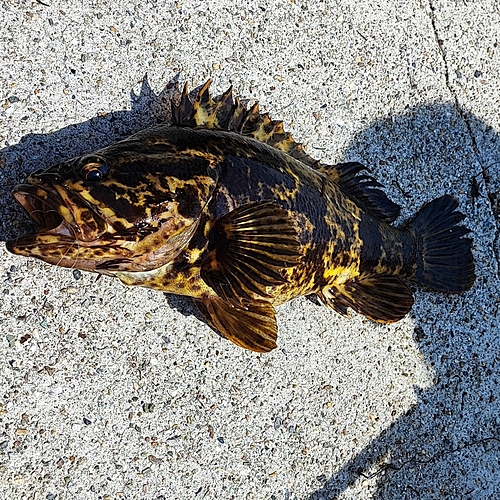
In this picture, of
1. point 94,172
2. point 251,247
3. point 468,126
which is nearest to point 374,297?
point 251,247

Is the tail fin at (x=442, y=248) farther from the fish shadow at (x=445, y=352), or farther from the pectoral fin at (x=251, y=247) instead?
the pectoral fin at (x=251, y=247)

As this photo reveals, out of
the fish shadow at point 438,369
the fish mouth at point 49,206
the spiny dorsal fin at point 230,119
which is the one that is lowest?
the fish shadow at point 438,369

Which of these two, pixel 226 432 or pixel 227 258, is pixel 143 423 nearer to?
pixel 226 432

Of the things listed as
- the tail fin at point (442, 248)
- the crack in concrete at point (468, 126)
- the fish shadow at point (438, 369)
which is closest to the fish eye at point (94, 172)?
the fish shadow at point (438, 369)

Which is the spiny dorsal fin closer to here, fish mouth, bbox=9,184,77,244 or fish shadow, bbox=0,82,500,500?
fish shadow, bbox=0,82,500,500

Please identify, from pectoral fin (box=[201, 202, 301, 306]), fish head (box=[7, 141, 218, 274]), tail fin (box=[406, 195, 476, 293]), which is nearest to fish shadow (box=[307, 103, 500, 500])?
tail fin (box=[406, 195, 476, 293])

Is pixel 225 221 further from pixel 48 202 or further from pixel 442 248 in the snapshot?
pixel 442 248

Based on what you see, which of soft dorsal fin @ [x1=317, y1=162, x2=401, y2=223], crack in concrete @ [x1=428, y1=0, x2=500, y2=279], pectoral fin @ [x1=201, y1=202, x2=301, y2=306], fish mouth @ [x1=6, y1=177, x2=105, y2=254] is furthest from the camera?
crack in concrete @ [x1=428, y1=0, x2=500, y2=279]

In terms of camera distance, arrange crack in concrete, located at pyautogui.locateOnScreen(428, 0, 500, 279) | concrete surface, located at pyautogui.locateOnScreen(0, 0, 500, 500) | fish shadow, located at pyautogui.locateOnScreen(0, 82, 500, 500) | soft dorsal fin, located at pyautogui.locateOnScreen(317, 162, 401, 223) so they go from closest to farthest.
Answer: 1. concrete surface, located at pyautogui.locateOnScreen(0, 0, 500, 500)
2. soft dorsal fin, located at pyautogui.locateOnScreen(317, 162, 401, 223)
3. fish shadow, located at pyautogui.locateOnScreen(0, 82, 500, 500)
4. crack in concrete, located at pyautogui.locateOnScreen(428, 0, 500, 279)
